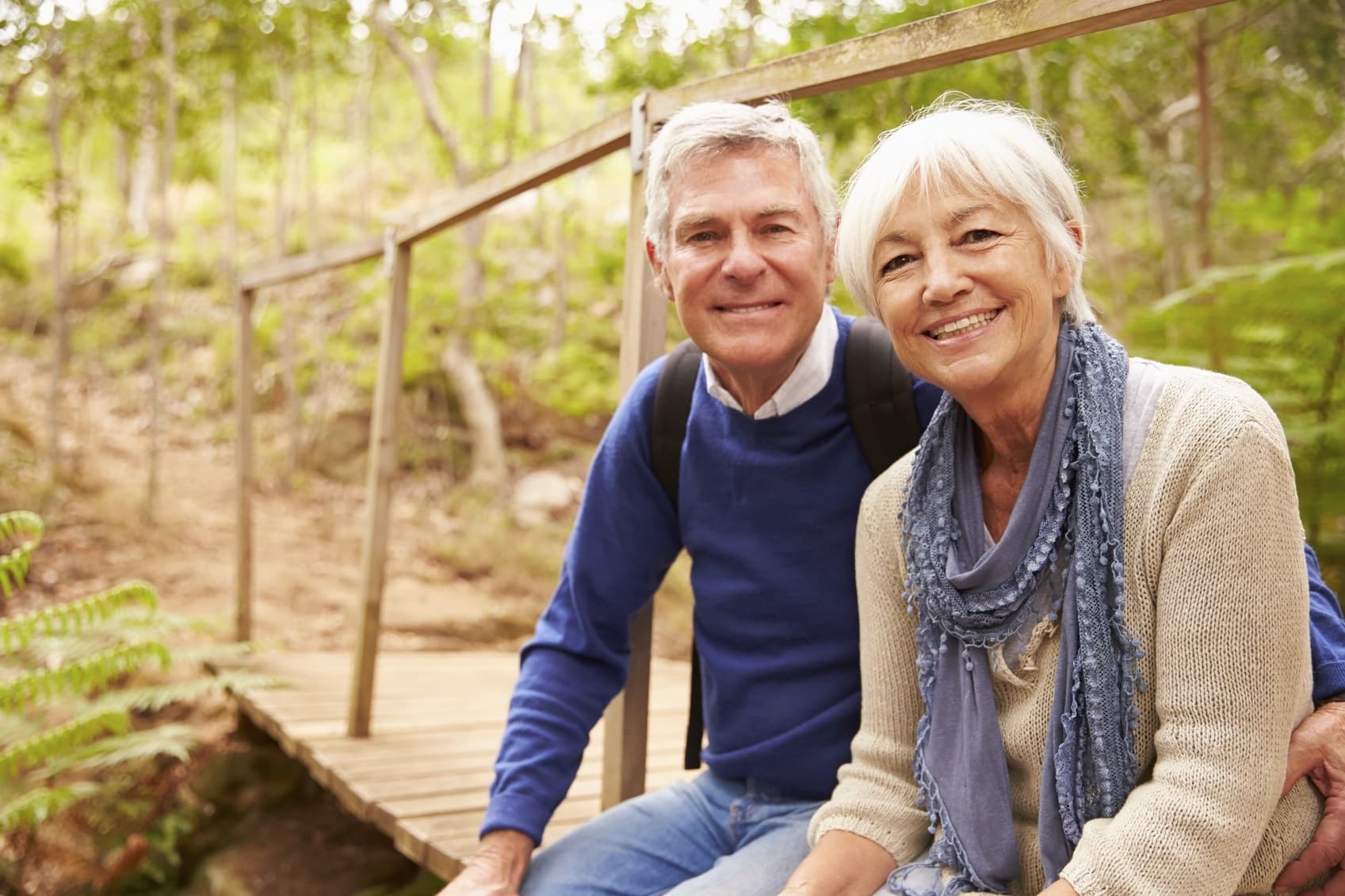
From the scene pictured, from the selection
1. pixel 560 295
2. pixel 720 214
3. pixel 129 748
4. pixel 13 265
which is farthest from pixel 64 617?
pixel 13 265

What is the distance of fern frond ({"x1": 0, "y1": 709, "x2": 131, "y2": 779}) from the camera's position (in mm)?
3488

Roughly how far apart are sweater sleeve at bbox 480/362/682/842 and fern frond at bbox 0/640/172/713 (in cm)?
201

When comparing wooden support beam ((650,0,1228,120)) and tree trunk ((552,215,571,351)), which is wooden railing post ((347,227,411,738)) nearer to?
wooden support beam ((650,0,1228,120))

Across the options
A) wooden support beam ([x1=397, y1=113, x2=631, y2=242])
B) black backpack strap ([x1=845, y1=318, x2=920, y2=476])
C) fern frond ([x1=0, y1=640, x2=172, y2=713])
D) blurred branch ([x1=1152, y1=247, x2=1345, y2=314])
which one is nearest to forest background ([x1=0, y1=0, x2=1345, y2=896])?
blurred branch ([x1=1152, y1=247, x2=1345, y2=314])

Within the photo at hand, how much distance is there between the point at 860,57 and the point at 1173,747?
120 cm

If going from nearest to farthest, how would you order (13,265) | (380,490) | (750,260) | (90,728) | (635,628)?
(750,260) < (635,628) < (90,728) < (380,490) < (13,265)

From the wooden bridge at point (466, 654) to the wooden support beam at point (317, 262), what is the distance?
1 cm

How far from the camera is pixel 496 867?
6.78 feet

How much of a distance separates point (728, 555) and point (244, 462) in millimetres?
4405

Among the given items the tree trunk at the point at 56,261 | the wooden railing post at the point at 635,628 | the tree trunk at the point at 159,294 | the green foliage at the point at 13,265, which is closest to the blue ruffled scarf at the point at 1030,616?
the wooden railing post at the point at 635,628

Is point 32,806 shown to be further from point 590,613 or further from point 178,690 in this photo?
point 590,613

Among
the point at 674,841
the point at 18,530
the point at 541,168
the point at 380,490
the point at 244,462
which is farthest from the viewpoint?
the point at 244,462

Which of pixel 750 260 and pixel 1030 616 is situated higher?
pixel 750 260

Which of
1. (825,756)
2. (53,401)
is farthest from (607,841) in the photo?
(53,401)
